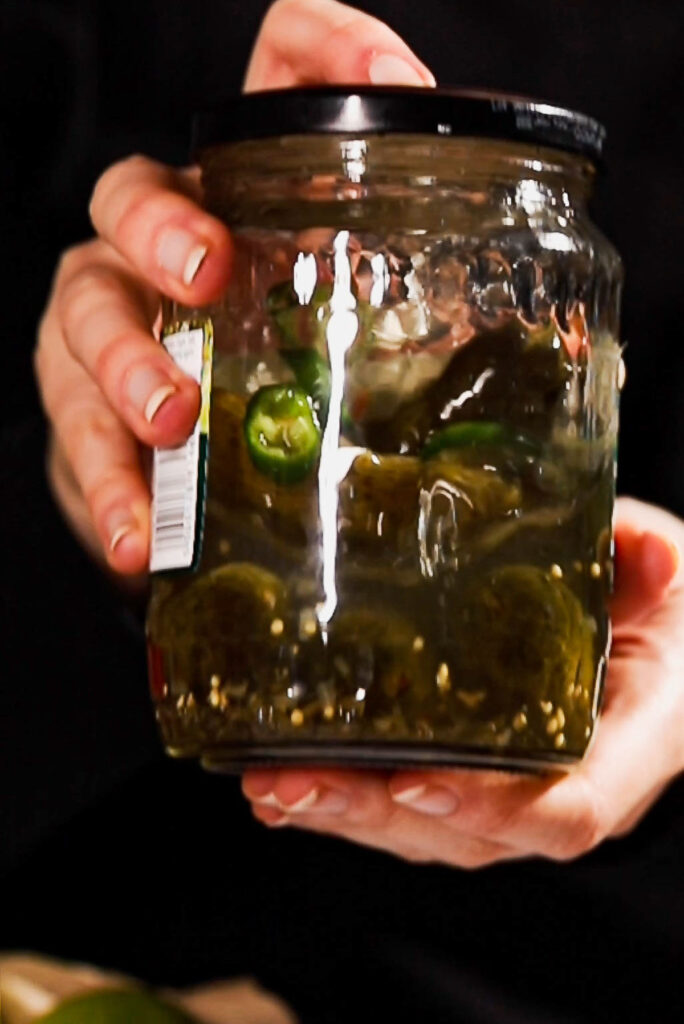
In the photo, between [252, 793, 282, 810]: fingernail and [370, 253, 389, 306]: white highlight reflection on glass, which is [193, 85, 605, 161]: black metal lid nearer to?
[370, 253, 389, 306]: white highlight reflection on glass

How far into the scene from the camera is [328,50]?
74 cm

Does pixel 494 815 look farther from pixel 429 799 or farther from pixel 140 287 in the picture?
pixel 140 287

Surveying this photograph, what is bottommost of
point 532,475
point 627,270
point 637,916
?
point 637,916

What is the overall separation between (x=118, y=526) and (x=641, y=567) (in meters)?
0.25

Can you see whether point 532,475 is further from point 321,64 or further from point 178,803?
point 178,803

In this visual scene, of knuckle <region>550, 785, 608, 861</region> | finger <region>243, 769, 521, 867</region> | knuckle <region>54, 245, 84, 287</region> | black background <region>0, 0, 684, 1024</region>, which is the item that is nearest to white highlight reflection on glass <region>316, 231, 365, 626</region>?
finger <region>243, 769, 521, 867</region>

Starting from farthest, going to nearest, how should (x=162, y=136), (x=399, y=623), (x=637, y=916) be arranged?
1. (x=162, y=136)
2. (x=637, y=916)
3. (x=399, y=623)

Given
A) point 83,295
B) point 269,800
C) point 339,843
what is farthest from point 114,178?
point 339,843

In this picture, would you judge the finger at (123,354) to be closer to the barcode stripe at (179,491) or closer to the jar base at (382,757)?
the barcode stripe at (179,491)

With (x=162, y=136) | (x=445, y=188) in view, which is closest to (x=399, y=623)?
(x=445, y=188)

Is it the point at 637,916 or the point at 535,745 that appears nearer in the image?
the point at 535,745

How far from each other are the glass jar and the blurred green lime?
113mm

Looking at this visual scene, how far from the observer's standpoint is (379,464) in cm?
60

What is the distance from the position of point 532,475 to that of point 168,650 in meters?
0.16
